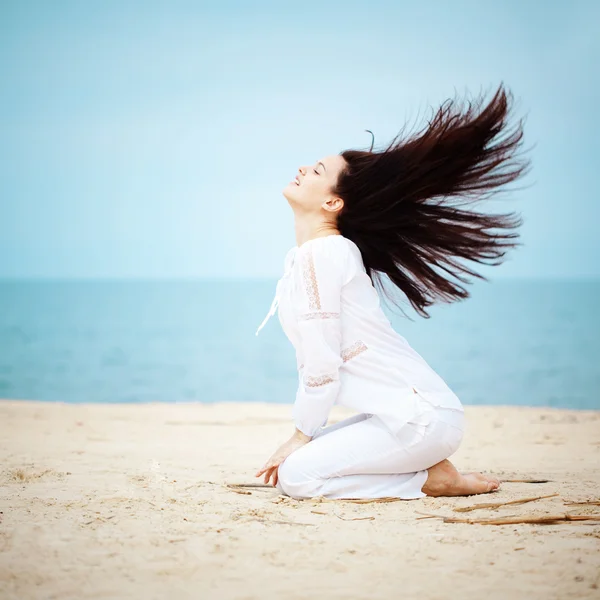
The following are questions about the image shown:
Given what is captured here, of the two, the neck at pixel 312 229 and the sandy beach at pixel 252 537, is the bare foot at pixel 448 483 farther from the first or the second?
the neck at pixel 312 229

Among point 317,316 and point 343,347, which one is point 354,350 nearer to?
point 343,347

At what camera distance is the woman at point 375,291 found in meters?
3.71

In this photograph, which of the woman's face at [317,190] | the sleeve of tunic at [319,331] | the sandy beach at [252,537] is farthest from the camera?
Result: the woman's face at [317,190]

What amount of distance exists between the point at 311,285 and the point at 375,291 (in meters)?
0.42

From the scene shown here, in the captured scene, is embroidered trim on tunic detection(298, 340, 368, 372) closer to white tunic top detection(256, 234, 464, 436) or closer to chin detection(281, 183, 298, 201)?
white tunic top detection(256, 234, 464, 436)

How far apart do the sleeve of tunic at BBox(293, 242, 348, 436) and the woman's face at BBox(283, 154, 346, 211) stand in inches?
11.4

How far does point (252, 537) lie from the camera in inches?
119

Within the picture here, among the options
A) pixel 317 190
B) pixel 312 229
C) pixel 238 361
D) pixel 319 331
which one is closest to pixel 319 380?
pixel 319 331

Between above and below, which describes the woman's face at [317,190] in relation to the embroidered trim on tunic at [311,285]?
above

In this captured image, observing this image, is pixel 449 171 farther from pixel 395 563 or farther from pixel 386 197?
pixel 395 563

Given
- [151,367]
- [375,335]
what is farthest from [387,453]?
[151,367]

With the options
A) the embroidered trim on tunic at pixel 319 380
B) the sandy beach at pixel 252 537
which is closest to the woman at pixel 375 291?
the embroidered trim on tunic at pixel 319 380

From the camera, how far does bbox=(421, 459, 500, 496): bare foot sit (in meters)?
3.84

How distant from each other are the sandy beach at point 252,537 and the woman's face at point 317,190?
1.46 meters
